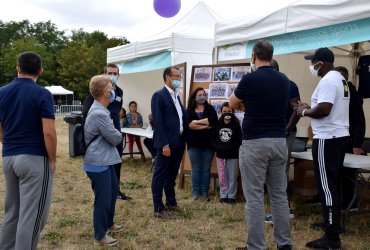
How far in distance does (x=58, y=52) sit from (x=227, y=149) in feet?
172

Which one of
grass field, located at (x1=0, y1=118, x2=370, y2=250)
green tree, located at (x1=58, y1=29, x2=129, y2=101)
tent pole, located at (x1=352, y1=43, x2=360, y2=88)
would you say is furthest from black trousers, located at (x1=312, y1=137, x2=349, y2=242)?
green tree, located at (x1=58, y1=29, x2=129, y2=101)

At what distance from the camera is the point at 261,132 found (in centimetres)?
322

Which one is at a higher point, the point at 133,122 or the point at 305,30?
the point at 305,30

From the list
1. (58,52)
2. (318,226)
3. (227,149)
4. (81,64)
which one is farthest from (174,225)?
(58,52)

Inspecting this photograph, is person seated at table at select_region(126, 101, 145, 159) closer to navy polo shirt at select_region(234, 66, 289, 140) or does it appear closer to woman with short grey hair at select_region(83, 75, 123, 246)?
woman with short grey hair at select_region(83, 75, 123, 246)

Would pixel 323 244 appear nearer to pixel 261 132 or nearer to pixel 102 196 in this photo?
pixel 261 132

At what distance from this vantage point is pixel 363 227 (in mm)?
4418

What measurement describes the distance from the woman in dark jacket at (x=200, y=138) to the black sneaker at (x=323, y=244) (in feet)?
6.87

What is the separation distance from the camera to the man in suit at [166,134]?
4.58 m

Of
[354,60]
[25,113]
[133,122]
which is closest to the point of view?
[25,113]

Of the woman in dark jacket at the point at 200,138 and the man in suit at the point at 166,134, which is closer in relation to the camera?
the man in suit at the point at 166,134

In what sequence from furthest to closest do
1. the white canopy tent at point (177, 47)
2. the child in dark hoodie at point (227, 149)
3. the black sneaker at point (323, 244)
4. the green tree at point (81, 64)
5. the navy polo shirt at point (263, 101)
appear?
the green tree at point (81, 64), the white canopy tent at point (177, 47), the child in dark hoodie at point (227, 149), the black sneaker at point (323, 244), the navy polo shirt at point (263, 101)

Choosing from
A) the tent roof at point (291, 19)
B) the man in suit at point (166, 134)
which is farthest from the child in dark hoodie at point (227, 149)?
the tent roof at point (291, 19)

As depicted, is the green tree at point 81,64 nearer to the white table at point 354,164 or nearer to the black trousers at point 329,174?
the white table at point 354,164
